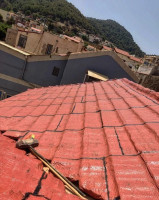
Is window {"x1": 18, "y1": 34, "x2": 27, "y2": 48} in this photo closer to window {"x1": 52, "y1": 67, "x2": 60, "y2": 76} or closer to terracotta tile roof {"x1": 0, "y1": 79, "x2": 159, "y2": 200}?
window {"x1": 52, "y1": 67, "x2": 60, "y2": 76}

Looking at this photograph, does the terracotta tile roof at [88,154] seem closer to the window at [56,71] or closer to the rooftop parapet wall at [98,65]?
the rooftop parapet wall at [98,65]

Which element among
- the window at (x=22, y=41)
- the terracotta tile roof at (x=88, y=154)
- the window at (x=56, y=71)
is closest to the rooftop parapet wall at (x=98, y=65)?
the window at (x=56, y=71)

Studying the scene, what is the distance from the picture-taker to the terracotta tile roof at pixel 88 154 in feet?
5.54

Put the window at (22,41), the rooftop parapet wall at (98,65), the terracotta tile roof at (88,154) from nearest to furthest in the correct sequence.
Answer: the terracotta tile roof at (88,154) < the rooftop parapet wall at (98,65) < the window at (22,41)

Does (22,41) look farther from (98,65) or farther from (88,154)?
(88,154)

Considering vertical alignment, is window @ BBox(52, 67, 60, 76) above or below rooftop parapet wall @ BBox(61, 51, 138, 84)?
below

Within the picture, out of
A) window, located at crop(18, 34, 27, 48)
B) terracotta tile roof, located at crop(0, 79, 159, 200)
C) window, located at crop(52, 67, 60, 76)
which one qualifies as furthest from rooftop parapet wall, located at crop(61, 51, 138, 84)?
window, located at crop(18, 34, 27, 48)

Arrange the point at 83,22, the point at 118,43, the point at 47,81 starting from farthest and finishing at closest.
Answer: the point at 118,43 → the point at 83,22 → the point at 47,81

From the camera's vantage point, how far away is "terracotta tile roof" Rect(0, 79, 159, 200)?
66.5 inches

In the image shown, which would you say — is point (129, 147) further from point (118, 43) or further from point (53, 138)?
point (118, 43)

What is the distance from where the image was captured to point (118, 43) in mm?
138375

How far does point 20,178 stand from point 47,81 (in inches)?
522

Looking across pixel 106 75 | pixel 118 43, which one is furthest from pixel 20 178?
pixel 118 43

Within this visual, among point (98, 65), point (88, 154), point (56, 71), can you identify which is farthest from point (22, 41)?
point (88, 154)
